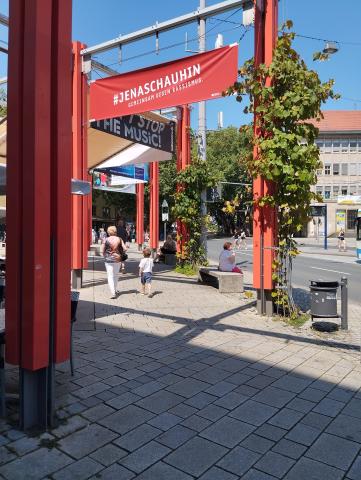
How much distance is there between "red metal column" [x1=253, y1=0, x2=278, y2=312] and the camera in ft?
25.4

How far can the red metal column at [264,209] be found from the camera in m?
7.75

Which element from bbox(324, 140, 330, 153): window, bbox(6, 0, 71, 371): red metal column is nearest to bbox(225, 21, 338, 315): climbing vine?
bbox(6, 0, 71, 371): red metal column

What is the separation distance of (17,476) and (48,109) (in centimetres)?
262

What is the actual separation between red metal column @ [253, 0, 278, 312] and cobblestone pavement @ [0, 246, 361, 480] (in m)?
1.09

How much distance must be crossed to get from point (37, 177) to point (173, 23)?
5239mm

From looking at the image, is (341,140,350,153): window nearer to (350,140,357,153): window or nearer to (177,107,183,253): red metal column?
(350,140,357,153): window

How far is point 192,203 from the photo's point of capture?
564 inches

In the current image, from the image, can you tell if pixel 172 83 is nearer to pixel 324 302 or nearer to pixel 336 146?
pixel 324 302

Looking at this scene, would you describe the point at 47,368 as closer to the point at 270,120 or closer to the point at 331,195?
the point at 270,120

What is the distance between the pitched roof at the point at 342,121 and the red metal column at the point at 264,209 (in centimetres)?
6070

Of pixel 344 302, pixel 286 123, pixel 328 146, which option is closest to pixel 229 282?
pixel 344 302

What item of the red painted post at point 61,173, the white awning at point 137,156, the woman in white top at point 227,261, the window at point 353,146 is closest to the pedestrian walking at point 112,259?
the woman in white top at point 227,261

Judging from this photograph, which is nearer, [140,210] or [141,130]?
[141,130]

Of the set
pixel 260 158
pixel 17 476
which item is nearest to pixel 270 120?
pixel 260 158
